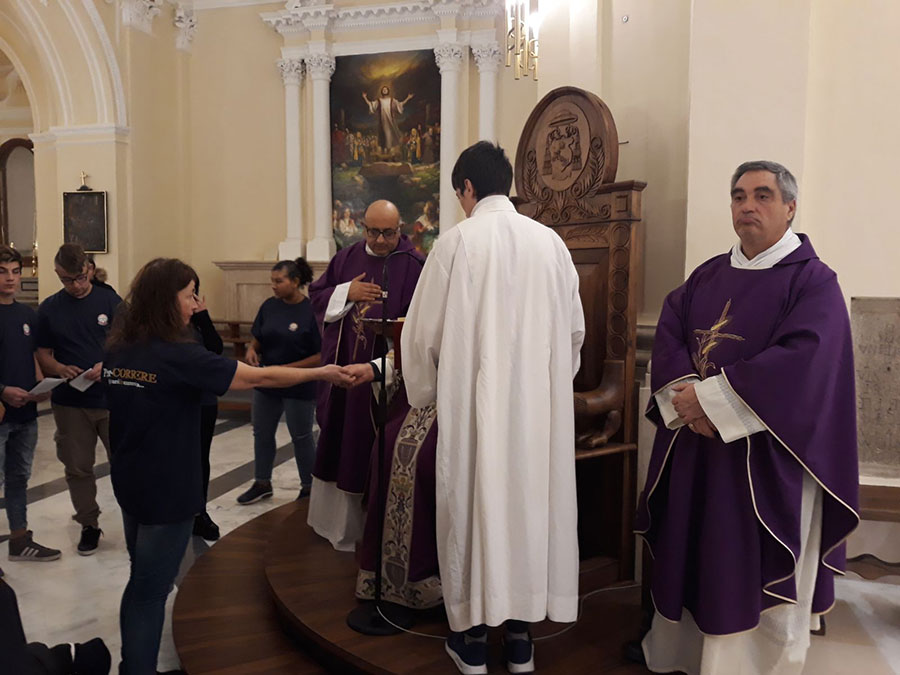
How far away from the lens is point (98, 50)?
9.74m

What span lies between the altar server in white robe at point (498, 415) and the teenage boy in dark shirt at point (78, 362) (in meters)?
2.59

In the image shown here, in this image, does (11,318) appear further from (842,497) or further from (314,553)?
(842,497)

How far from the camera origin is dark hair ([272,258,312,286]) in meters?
5.16

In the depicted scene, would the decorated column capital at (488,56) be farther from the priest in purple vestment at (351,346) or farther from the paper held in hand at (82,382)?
the paper held in hand at (82,382)

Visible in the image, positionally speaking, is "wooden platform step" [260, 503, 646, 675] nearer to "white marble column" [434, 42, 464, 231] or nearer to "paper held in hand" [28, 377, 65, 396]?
"paper held in hand" [28, 377, 65, 396]

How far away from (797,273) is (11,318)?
3946 mm

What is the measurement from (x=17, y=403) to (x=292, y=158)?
769cm

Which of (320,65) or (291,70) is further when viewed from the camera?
(291,70)

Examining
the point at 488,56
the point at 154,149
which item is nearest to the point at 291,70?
the point at 154,149

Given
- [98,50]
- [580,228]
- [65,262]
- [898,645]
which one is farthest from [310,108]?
[898,645]

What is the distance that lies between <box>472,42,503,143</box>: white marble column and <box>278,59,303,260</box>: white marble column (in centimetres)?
267

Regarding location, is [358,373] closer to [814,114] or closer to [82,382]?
[82,382]

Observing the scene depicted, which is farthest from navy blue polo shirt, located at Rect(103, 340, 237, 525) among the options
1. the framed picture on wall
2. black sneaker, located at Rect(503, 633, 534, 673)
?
the framed picture on wall

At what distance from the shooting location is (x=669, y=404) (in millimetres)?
2684
